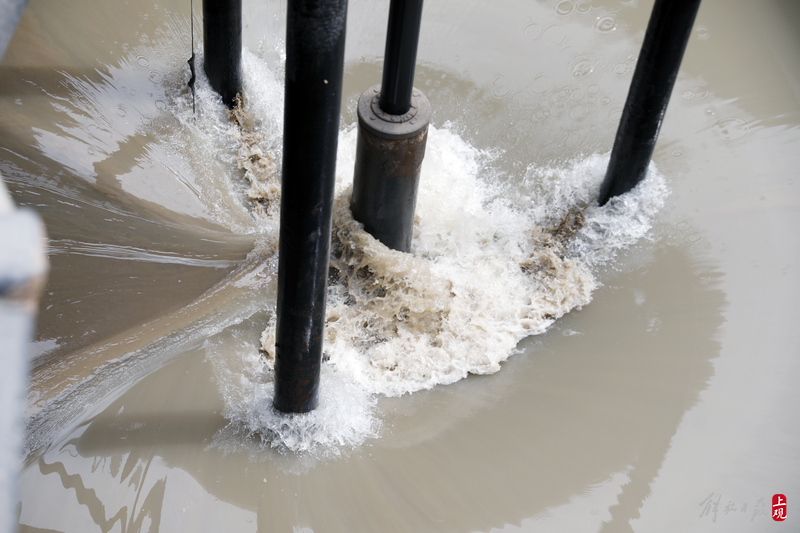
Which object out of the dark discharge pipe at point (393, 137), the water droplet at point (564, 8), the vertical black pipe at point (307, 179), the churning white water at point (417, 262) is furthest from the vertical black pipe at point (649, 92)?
the vertical black pipe at point (307, 179)

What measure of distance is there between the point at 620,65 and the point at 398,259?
104 inches

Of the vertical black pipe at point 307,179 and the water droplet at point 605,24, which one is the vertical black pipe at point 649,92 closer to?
the water droplet at point 605,24

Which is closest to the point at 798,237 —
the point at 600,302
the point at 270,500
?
the point at 600,302

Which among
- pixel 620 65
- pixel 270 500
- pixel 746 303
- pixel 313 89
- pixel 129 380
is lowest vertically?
pixel 270 500

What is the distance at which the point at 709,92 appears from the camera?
471 centimetres

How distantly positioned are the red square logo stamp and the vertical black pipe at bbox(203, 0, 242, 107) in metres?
4.30

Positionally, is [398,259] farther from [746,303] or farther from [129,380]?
[746,303]

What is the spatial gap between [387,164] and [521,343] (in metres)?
1.31

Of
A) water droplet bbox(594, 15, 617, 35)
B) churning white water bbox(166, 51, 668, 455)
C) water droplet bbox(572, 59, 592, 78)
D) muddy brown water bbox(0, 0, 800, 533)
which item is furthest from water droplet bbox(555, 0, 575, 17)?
churning white water bbox(166, 51, 668, 455)

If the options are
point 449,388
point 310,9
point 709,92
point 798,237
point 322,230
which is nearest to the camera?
point 310,9

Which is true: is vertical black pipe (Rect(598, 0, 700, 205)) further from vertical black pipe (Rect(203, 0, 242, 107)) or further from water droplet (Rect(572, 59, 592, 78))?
vertical black pipe (Rect(203, 0, 242, 107))

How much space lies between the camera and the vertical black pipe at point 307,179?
5.62ft

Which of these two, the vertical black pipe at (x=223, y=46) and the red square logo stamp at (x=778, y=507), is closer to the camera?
the red square logo stamp at (x=778, y=507)

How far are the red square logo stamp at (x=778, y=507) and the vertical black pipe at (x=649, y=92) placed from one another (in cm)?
201
